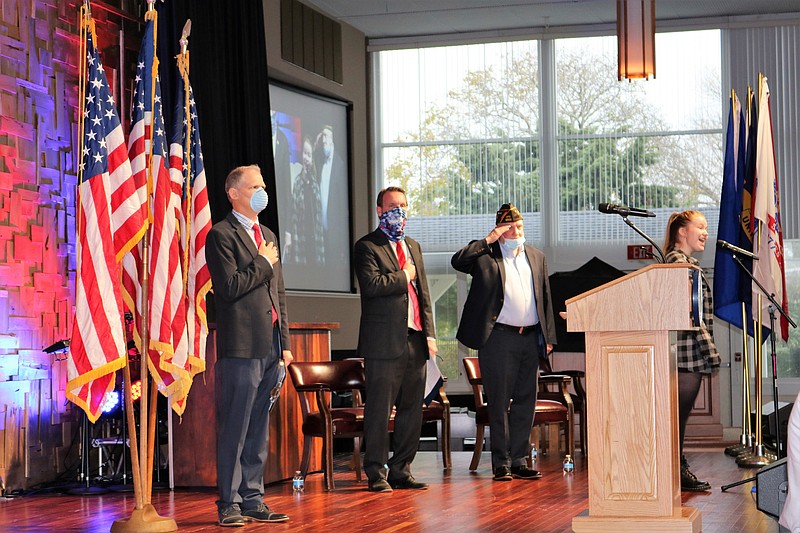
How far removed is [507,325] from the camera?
6.82 m

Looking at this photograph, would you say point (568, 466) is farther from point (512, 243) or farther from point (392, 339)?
point (392, 339)

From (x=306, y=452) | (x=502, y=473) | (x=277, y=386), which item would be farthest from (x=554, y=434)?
(x=277, y=386)

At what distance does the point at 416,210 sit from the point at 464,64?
169 cm

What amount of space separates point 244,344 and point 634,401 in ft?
5.94

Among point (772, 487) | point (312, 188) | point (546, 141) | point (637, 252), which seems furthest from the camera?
point (546, 141)

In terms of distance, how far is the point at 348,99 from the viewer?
11914 millimetres

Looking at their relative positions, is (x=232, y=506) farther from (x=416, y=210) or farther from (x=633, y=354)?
(x=416, y=210)

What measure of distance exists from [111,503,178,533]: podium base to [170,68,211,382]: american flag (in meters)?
0.77

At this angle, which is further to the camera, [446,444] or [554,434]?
[554,434]

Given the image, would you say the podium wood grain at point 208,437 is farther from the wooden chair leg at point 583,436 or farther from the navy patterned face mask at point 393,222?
the wooden chair leg at point 583,436

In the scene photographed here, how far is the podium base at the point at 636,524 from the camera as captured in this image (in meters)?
4.52

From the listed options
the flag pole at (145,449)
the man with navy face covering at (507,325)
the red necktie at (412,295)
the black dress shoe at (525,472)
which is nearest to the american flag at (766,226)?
the man with navy face covering at (507,325)

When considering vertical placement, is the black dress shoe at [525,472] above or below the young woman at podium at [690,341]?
below

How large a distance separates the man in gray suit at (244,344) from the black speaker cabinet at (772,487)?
2.24m
